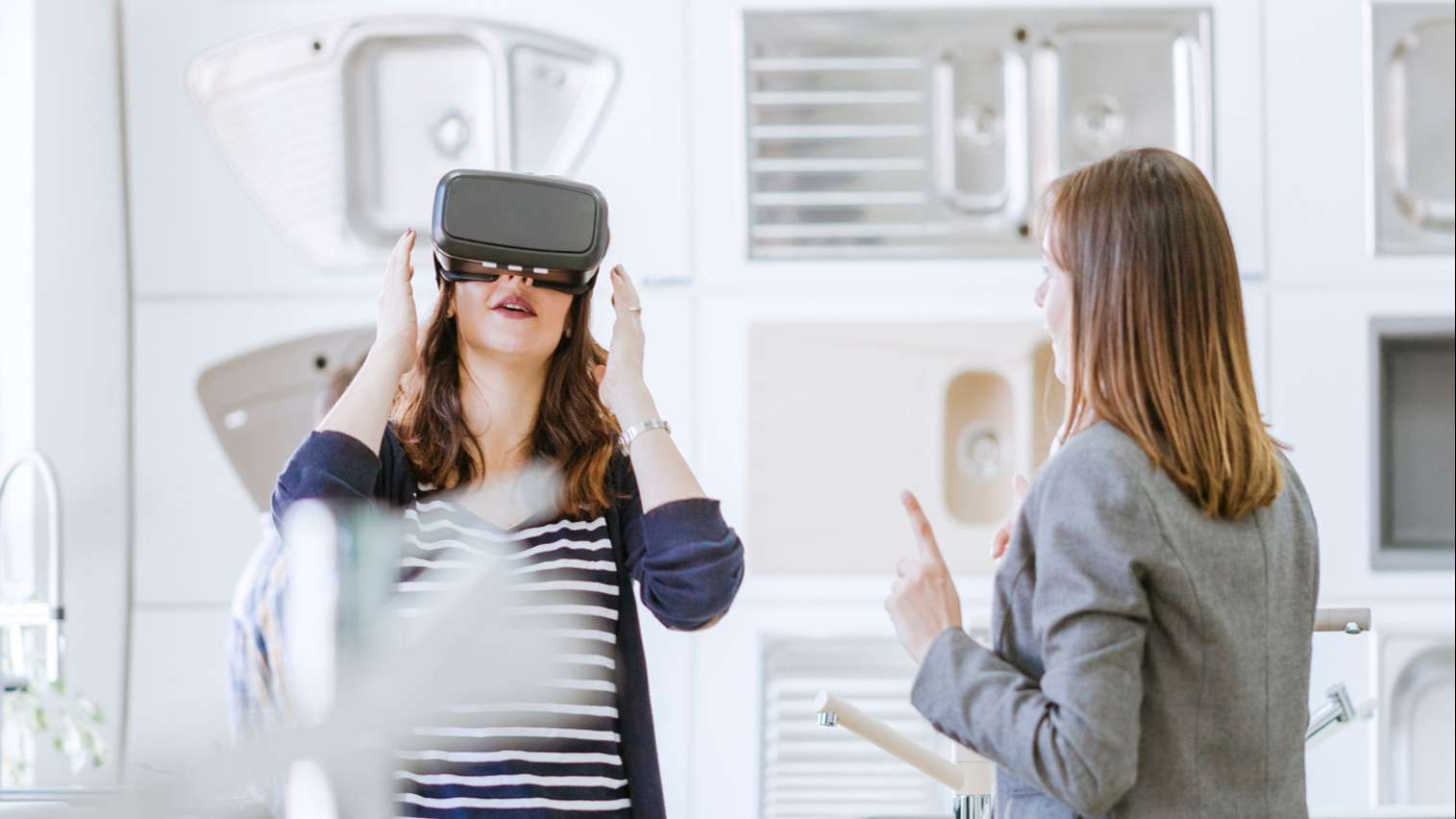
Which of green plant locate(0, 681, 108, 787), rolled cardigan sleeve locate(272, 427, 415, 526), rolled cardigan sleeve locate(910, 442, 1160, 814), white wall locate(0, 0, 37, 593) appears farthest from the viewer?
white wall locate(0, 0, 37, 593)

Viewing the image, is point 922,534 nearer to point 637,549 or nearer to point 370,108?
point 637,549

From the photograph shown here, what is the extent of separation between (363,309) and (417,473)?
1044 mm

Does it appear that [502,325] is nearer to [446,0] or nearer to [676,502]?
[676,502]

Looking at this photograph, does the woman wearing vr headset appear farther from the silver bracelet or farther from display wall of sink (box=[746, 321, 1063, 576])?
display wall of sink (box=[746, 321, 1063, 576])

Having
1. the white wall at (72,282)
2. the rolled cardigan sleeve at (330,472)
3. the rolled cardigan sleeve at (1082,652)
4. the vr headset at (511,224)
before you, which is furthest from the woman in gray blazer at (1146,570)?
the white wall at (72,282)

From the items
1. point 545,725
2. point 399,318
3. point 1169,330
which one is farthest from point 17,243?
point 1169,330

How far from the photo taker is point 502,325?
3.31 feet

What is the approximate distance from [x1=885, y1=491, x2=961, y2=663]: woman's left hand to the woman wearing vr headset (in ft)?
0.62

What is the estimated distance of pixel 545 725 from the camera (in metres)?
0.90

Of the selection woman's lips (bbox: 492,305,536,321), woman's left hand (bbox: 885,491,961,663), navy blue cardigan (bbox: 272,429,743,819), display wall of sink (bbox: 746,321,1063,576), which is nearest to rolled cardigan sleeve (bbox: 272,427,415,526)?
navy blue cardigan (bbox: 272,429,743,819)

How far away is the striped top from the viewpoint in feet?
3.02

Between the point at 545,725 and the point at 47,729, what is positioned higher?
the point at 545,725

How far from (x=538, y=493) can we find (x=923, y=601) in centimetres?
31

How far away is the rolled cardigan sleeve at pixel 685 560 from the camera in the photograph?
1012 millimetres
